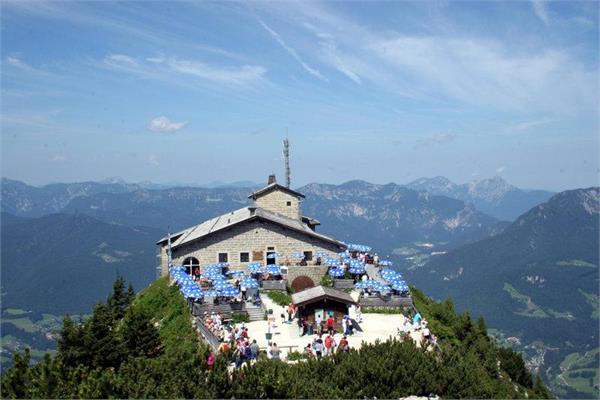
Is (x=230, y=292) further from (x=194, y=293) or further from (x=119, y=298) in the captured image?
(x=119, y=298)

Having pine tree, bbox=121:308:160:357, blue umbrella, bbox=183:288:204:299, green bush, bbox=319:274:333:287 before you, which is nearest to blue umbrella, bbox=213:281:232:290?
blue umbrella, bbox=183:288:204:299

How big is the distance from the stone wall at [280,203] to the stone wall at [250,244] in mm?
11301

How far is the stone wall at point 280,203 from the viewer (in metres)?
64.0

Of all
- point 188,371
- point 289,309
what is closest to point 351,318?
point 289,309

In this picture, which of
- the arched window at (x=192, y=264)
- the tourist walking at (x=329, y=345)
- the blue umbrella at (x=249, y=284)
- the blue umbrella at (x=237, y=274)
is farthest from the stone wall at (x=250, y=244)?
the tourist walking at (x=329, y=345)

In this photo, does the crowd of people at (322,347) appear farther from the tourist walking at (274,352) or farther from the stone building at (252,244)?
the stone building at (252,244)

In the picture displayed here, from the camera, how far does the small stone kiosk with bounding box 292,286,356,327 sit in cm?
3403

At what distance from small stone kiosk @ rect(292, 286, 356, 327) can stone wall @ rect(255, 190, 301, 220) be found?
2969cm

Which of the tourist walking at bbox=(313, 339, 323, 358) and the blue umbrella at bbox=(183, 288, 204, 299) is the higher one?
the blue umbrella at bbox=(183, 288, 204, 299)

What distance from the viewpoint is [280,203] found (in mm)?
64125

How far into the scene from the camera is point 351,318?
120ft

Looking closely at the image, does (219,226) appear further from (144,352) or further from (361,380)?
(361,380)

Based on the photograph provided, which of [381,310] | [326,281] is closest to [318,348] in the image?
[381,310]

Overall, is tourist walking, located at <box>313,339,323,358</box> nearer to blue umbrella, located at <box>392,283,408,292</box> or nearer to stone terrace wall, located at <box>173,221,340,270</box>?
blue umbrella, located at <box>392,283,408,292</box>
